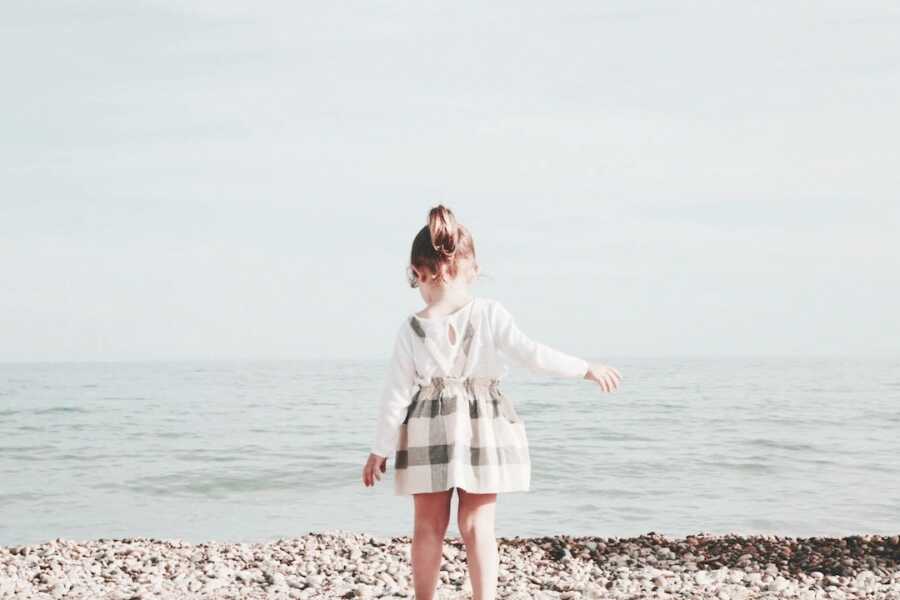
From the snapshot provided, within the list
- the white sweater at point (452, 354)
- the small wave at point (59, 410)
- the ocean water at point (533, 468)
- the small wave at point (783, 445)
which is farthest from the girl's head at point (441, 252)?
the small wave at point (59, 410)

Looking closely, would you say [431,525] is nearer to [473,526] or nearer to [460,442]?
[473,526]

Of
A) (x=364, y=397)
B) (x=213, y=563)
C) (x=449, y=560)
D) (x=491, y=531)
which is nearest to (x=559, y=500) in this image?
(x=449, y=560)

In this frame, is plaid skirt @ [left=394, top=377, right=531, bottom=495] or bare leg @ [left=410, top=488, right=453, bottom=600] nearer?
plaid skirt @ [left=394, top=377, right=531, bottom=495]

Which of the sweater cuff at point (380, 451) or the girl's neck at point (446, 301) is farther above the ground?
the girl's neck at point (446, 301)

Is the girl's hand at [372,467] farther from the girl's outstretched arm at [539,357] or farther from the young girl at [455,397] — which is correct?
the girl's outstretched arm at [539,357]

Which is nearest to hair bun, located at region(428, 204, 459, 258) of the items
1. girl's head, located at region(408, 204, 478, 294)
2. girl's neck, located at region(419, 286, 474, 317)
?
girl's head, located at region(408, 204, 478, 294)

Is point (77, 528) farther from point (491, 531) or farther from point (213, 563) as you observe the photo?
point (491, 531)

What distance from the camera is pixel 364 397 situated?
24938mm

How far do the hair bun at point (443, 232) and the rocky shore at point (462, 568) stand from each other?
2.55 m

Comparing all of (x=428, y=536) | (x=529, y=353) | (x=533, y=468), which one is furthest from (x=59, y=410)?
(x=529, y=353)

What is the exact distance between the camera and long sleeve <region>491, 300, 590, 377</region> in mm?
3844

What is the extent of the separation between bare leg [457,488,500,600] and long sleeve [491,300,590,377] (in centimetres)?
58

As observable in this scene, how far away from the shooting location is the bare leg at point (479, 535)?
394cm

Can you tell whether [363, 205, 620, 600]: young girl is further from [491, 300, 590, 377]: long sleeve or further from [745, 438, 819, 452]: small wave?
[745, 438, 819, 452]: small wave
